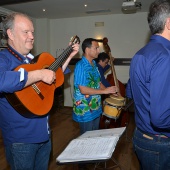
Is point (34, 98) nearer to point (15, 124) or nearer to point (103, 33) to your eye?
point (15, 124)

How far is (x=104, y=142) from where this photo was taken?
122 centimetres

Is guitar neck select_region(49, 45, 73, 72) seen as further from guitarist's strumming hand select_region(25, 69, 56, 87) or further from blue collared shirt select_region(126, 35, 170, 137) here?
blue collared shirt select_region(126, 35, 170, 137)

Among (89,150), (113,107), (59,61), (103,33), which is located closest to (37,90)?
(59,61)

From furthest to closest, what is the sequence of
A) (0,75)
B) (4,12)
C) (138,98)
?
(4,12)
(138,98)
(0,75)

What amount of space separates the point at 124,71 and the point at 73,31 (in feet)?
6.56

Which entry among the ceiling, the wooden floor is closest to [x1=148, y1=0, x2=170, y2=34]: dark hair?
the wooden floor

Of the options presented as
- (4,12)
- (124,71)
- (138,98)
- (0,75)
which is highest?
(4,12)

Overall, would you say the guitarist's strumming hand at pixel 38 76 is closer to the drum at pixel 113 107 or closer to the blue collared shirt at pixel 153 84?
the blue collared shirt at pixel 153 84

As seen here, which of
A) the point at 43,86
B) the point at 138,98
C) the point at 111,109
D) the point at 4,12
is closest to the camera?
the point at 138,98

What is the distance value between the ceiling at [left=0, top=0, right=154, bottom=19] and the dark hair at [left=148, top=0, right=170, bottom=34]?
3.27 m

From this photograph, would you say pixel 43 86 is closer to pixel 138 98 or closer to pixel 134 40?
pixel 138 98

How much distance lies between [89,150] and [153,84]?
0.54 metres

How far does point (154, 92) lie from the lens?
3.27ft

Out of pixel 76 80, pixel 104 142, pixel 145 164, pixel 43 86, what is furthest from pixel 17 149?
pixel 76 80
